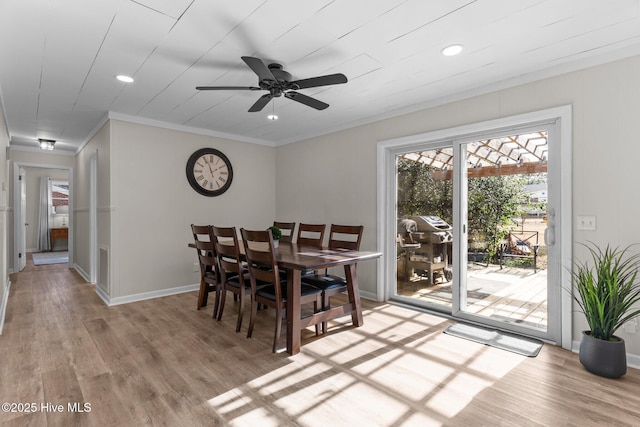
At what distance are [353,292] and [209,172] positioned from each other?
295cm

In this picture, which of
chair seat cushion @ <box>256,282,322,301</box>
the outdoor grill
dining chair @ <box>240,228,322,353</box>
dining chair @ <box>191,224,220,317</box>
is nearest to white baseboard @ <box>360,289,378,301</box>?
the outdoor grill

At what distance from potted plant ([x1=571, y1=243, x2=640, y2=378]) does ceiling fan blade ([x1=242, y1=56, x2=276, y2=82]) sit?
2.69 m

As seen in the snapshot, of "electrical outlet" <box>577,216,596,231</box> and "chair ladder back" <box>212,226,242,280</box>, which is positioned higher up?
"electrical outlet" <box>577,216,596,231</box>

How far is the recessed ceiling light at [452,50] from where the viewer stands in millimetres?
2342

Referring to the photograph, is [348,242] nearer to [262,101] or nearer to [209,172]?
[262,101]

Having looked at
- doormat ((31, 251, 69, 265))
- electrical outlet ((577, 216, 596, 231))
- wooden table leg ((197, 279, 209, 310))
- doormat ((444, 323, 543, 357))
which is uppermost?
electrical outlet ((577, 216, 596, 231))

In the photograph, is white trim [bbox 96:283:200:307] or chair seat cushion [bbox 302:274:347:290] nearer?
chair seat cushion [bbox 302:274:347:290]

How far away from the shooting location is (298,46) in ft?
7.69

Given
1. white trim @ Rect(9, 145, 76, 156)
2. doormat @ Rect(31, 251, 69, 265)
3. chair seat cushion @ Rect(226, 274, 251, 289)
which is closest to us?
chair seat cushion @ Rect(226, 274, 251, 289)

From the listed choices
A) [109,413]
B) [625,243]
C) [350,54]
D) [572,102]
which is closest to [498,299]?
[625,243]

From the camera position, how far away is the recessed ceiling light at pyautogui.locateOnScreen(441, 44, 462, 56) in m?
2.34

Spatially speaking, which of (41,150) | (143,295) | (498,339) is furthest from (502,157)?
(41,150)

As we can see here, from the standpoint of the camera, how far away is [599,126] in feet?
8.11

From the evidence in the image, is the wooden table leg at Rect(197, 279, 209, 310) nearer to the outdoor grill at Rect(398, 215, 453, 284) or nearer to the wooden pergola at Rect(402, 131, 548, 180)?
the outdoor grill at Rect(398, 215, 453, 284)
